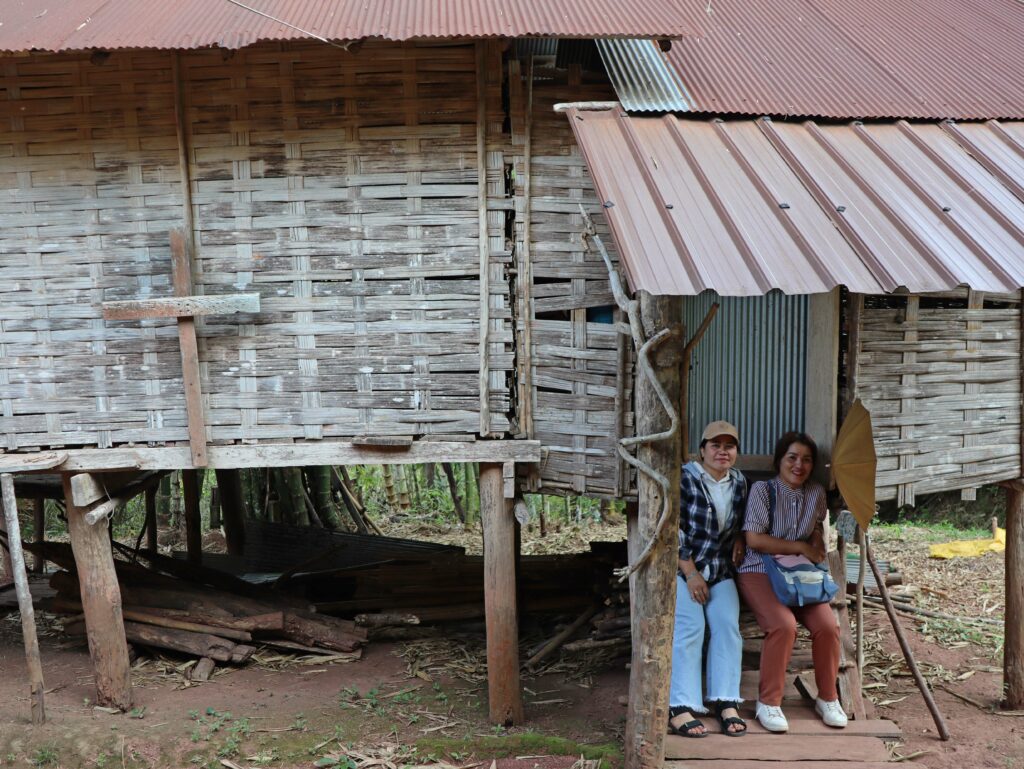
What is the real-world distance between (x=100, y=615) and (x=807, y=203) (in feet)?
17.9

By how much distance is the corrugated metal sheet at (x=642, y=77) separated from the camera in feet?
17.8

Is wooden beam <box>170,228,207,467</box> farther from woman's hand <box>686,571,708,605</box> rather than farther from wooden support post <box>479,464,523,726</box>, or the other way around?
woman's hand <box>686,571,708,605</box>

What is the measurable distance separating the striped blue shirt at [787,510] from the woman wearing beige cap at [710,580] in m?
0.16

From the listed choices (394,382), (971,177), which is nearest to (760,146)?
(971,177)

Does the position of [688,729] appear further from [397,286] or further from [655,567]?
[397,286]

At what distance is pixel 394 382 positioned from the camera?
246 inches

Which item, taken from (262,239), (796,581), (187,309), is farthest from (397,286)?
(796,581)

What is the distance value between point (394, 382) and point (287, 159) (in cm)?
161

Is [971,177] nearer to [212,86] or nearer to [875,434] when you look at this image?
[875,434]

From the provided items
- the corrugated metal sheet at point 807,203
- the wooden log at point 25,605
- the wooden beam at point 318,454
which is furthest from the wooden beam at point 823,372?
A: the wooden log at point 25,605

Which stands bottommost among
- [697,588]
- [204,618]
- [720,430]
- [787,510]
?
[204,618]

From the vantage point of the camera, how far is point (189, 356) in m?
6.15

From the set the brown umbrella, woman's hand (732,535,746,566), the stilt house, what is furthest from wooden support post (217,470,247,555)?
the brown umbrella

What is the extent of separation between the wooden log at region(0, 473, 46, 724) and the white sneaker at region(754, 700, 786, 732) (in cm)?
470
